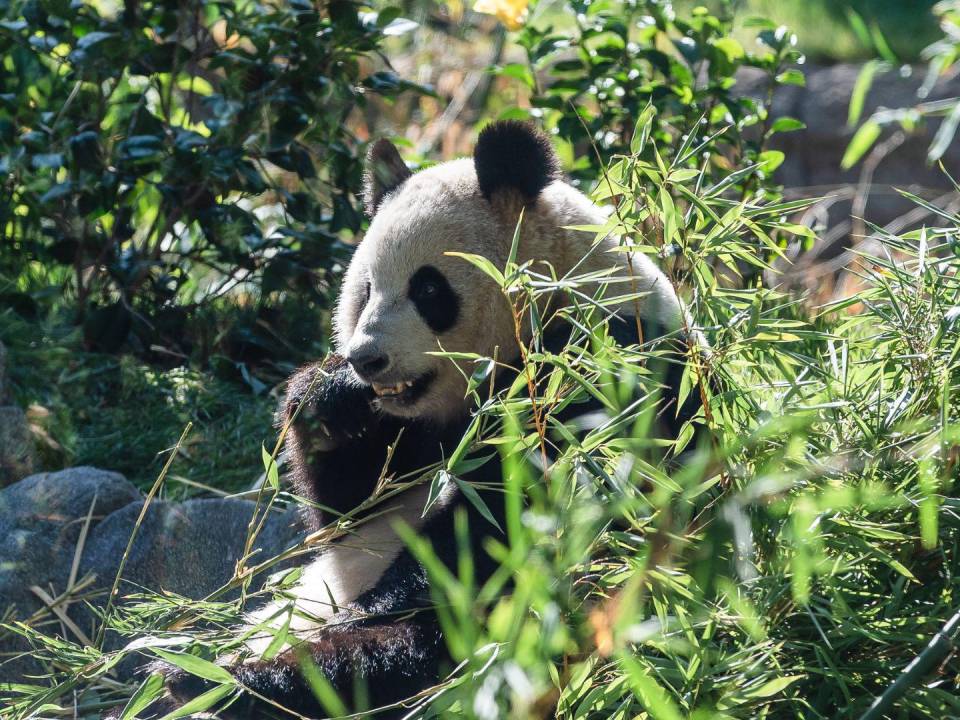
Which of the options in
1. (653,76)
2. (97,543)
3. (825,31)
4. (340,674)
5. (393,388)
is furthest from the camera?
(825,31)

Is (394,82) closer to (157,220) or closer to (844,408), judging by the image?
(157,220)

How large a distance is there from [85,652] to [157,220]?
2.42 meters

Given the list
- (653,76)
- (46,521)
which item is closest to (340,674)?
(46,521)

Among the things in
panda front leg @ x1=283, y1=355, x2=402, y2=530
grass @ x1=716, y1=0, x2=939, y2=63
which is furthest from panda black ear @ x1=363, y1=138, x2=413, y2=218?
grass @ x1=716, y1=0, x2=939, y2=63

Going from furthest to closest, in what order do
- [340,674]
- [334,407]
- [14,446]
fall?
[14,446]
[334,407]
[340,674]

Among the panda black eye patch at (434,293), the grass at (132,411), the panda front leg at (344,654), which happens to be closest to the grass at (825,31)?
the grass at (132,411)

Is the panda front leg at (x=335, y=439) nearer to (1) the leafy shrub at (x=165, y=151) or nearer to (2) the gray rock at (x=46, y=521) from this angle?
(2) the gray rock at (x=46, y=521)

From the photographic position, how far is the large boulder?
2764 millimetres

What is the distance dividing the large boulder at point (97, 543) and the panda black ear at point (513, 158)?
3.56 ft

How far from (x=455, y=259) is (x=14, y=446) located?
1483mm

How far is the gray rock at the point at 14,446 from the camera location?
3123 mm

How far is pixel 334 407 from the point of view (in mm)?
2629

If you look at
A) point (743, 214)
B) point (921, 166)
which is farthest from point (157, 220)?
point (921, 166)

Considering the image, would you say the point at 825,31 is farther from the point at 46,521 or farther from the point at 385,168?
the point at 46,521
